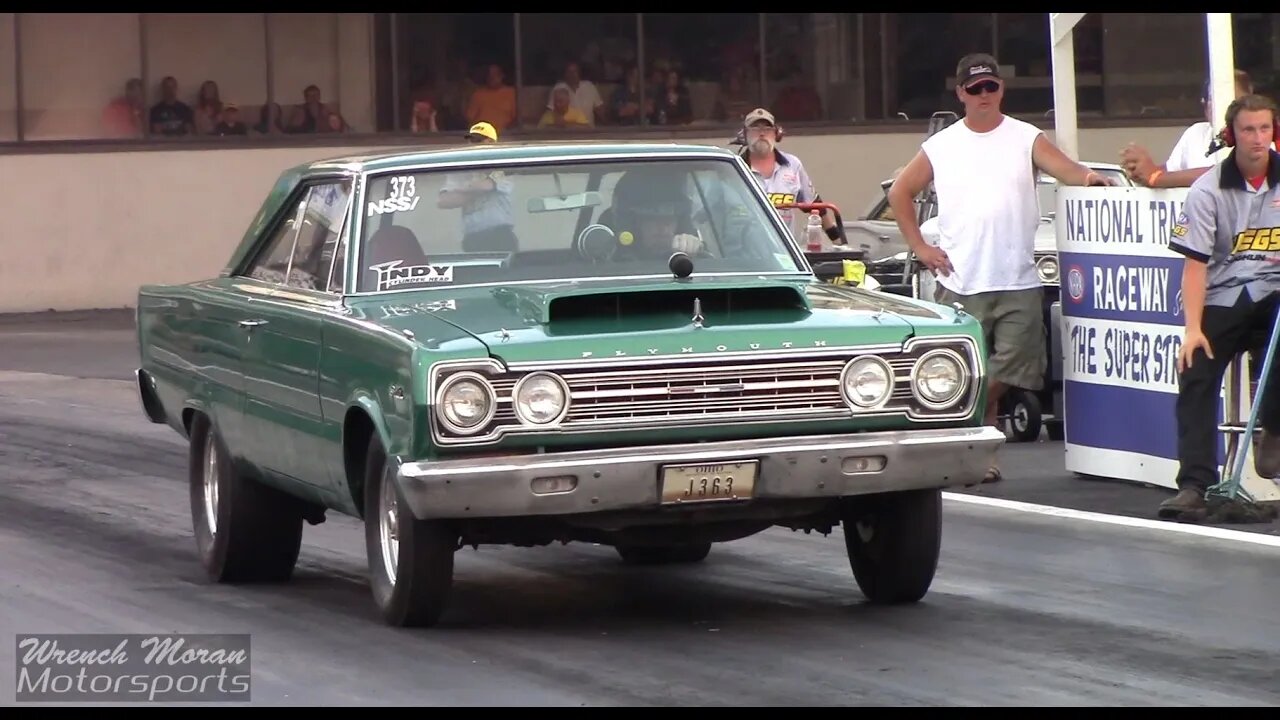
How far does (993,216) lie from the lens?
11.2 metres

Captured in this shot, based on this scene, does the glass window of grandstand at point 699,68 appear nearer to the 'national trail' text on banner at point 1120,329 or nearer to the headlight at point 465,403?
the 'national trail' text on banner at point 1120,329

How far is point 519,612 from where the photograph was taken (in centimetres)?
820

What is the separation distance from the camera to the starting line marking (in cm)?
946

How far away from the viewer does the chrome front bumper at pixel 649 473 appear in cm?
711

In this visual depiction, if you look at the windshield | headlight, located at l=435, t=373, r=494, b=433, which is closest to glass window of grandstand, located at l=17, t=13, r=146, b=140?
the windshield

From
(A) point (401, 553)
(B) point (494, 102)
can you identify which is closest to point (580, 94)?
(B) point (494, 102)

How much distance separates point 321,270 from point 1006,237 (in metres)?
3.91

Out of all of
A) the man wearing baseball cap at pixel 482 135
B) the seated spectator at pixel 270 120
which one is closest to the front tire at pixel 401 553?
the man wearing baseball cap at pixel 482 135

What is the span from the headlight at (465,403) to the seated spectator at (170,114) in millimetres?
20858

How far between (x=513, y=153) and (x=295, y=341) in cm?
105

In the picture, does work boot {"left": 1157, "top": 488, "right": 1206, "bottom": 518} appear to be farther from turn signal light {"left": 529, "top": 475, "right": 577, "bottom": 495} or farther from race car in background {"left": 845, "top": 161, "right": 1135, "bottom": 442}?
turn signal light {"left": 529, "top": 475, "right": 577, "bottom": 495}

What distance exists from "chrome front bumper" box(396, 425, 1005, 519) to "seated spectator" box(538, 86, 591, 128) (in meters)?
20.9
